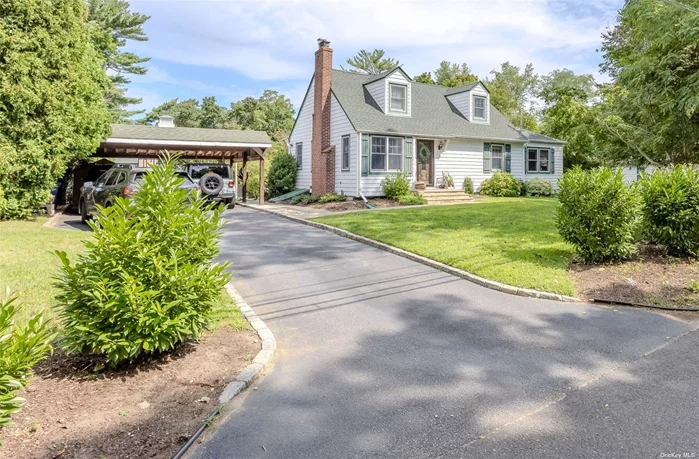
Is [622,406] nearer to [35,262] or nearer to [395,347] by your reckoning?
[395,347]

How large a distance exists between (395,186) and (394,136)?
249 centimetres

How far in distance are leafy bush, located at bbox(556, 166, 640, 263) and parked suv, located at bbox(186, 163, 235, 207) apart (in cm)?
1181

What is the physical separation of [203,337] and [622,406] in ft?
12.8

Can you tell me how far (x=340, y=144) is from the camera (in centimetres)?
1972

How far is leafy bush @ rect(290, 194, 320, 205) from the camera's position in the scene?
65.6ft

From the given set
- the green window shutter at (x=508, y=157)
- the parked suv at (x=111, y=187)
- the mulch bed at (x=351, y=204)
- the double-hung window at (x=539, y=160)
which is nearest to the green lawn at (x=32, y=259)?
the parked suv at (x=111, y=187)

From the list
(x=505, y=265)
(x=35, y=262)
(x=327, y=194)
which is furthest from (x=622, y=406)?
(x=327, y=194)

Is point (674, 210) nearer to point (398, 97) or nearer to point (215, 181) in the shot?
point (215, 181)

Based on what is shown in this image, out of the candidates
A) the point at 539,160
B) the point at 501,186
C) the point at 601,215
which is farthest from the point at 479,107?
the point at 601,215

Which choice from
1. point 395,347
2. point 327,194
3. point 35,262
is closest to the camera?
point 395,347

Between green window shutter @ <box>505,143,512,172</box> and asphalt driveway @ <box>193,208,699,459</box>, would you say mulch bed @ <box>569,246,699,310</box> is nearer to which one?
asphalt driveway @ <box>193,208,699,459</box>

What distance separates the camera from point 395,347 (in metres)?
4.65

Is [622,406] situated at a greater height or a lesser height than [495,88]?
lesser

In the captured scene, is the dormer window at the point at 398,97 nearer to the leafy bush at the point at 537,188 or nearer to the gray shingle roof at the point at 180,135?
the gray shingle roof at the point at 180,135
